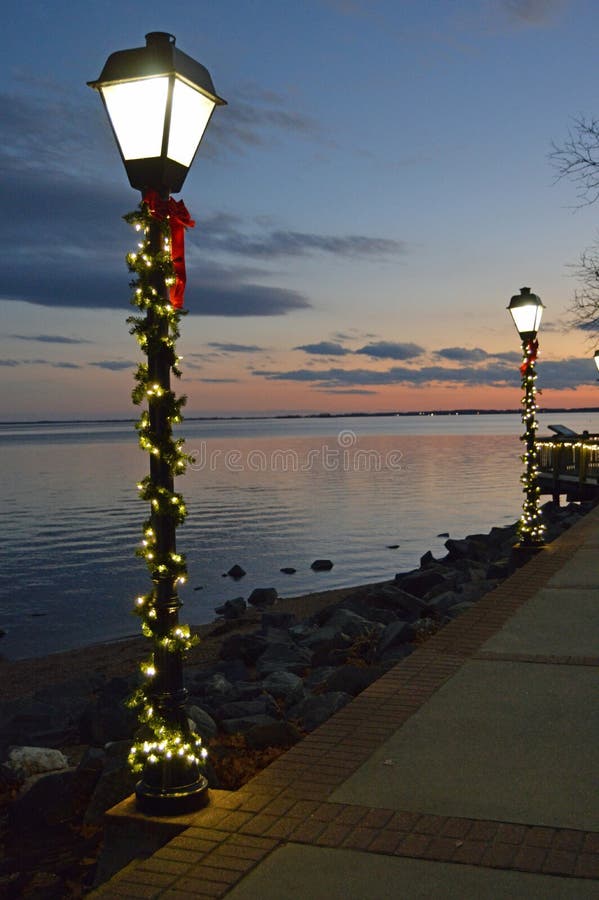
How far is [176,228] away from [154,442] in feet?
4.00

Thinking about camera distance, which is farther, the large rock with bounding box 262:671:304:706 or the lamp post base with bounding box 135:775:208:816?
the large rock with bounding box 262:671:304:706

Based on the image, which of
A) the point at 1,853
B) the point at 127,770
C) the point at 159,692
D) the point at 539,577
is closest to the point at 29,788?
the point at 1,853

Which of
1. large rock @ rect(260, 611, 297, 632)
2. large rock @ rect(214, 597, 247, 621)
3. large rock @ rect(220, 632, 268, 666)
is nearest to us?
large rock @ rect(220, 632, 268, 666)

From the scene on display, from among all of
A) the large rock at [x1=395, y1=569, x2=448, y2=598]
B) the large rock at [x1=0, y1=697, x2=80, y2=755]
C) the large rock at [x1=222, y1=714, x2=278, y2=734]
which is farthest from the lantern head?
the large rock at [x1=222, y1=714, x2=278, y2=734]

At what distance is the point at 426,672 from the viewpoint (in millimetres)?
7801

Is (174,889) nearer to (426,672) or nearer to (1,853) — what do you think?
(1,853)

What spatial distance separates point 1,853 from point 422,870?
11.2 feet

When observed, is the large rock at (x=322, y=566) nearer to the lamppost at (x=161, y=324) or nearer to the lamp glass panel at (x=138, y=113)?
the lamppost at (x=161, y=324)

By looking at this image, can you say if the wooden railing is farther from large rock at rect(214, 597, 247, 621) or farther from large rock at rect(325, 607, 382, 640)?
large rock at rect(325, 607, 382, 640)

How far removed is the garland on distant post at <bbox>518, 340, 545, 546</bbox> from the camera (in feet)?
50.5

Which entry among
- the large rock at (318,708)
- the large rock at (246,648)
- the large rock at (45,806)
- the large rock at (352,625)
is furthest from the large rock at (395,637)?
the large rock at (45,806)

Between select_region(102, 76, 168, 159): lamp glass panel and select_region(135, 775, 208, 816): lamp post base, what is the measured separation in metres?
3.37

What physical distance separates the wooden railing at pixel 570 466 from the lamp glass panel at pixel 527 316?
14.2 m

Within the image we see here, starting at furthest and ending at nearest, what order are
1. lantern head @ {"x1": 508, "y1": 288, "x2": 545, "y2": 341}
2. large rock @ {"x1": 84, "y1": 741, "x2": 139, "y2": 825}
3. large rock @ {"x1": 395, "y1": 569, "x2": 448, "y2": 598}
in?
large rock @ {"x1": 395, "y1": 569, "x2": 448, "y2": 598}
lantern head @ {"x1": 508, "y1": 288, "x2": 545, "y2": 341}
large rock @ {"x1": 84, "y1": 741, "x2": 139, "y2": 825}
